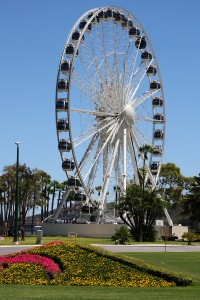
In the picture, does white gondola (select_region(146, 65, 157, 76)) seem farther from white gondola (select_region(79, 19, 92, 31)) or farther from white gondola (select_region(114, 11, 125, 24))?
white gondola (select_region(79, 19, 92, 31))

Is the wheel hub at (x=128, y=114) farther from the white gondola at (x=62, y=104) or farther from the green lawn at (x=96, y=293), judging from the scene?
the green lawn at (x=96, y=293)

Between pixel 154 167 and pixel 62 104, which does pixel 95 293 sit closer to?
pixel 62 104

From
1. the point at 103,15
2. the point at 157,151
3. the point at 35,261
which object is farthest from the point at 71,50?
the point at 35,261

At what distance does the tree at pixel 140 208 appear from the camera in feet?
237

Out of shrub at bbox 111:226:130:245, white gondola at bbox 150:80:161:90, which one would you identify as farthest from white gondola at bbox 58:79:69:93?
white gondola at bbox 150:80:161:90

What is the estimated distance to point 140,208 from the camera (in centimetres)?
7256

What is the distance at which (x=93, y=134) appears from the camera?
6912 cm

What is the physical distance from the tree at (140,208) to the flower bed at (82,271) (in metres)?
50.1

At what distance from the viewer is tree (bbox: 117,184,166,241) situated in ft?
237

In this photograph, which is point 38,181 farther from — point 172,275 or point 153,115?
point 172,275

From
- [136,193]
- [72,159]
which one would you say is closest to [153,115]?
[136,193]

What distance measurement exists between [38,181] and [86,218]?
31968 mm

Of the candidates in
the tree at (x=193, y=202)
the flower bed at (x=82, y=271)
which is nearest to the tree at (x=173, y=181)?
the tree at (x=193, y=202)

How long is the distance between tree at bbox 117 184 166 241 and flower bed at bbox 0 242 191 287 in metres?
50.1
